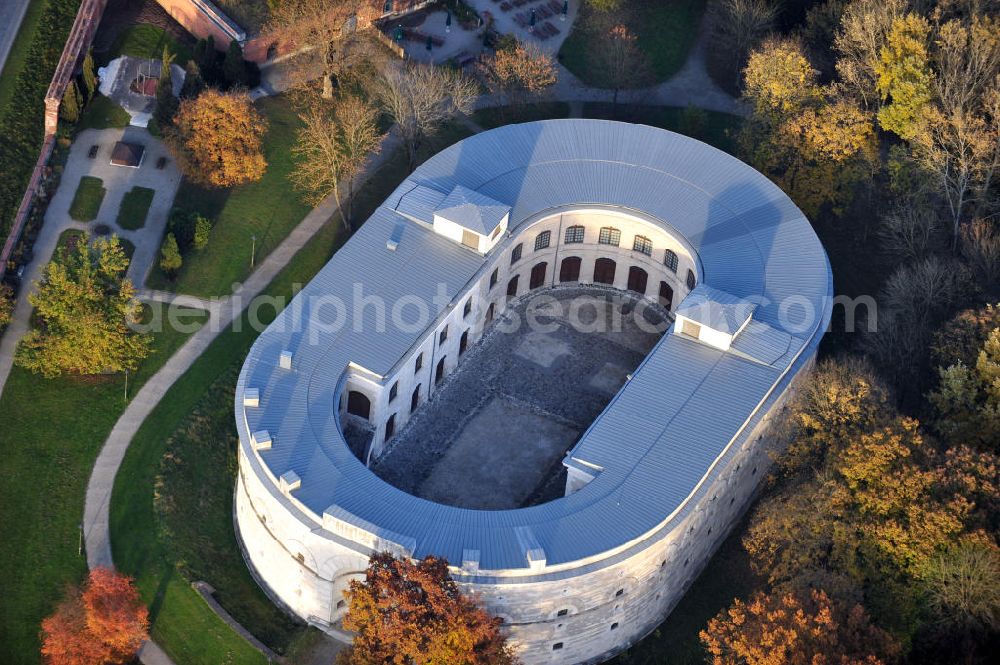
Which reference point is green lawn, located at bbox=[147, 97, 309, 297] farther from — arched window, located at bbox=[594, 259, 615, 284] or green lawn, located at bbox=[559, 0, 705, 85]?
green lawn, located at bbox=[559, 0, 705, 85]

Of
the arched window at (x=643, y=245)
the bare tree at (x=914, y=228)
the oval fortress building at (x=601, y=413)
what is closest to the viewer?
the oval fortress building at (x=601, y=413)

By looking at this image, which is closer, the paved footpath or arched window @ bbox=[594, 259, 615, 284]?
the paved footpath

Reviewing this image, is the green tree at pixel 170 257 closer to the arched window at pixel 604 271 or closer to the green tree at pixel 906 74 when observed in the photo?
the arched window at pixel 604 271

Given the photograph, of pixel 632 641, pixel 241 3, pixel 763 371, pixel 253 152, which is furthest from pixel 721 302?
pixel 241 3

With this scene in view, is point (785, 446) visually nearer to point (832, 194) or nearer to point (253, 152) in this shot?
point (832, 194)

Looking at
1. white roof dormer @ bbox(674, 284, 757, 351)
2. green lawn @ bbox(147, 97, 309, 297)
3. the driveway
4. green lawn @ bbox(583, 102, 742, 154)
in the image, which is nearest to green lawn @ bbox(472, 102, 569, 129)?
green lawn @ bbox(583, 102, 742, 154)

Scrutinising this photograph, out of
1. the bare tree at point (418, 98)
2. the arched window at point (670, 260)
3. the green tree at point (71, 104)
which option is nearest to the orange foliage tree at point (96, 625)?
the bare tree at point (418, 98)

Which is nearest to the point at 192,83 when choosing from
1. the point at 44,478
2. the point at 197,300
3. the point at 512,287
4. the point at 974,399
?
the point at 197,300
